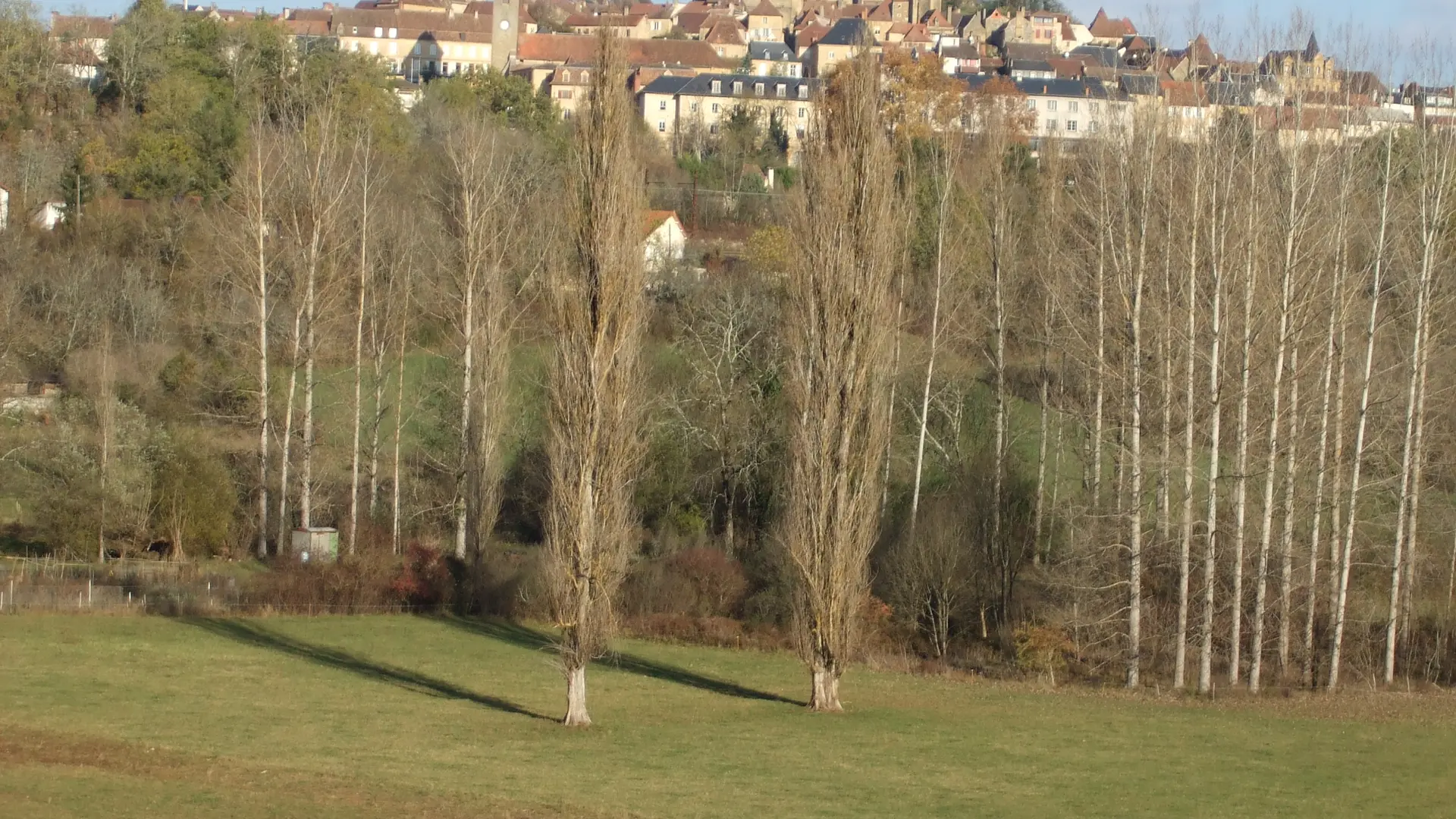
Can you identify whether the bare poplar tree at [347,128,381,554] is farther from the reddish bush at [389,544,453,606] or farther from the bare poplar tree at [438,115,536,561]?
the bare poplar tree at [438,115,536,561]

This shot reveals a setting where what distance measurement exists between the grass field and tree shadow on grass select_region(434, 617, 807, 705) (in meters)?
0.11

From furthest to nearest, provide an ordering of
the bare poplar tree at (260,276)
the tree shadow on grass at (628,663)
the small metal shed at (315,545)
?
the bare poplar tree at (260,276), the small metal shed at (315,545), the tree shadow on grass at (628,663)

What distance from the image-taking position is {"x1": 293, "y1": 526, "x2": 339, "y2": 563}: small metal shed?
31156 mm

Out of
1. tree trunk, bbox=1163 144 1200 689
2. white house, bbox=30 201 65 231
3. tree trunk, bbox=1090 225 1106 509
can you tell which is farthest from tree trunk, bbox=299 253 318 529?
white house, bbox=30 201 65 231

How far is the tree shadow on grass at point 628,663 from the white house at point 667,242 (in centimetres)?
1580

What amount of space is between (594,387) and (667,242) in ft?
103

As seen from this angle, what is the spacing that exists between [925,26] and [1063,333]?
10179 centimetres

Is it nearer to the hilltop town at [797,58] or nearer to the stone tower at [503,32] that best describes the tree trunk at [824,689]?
the hilltop town at [797,58]

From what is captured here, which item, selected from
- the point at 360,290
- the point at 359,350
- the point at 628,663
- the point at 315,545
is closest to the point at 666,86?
the point at 360,290

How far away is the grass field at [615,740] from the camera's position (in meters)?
16.1

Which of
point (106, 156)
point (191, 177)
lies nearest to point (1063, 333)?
point (191, 177)

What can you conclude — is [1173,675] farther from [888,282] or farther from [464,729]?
[464,729]

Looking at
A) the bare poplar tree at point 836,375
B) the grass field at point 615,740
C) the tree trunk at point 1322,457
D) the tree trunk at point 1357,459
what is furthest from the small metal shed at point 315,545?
the tree trunk at point 1357,459

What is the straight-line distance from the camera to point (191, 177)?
172 feet
